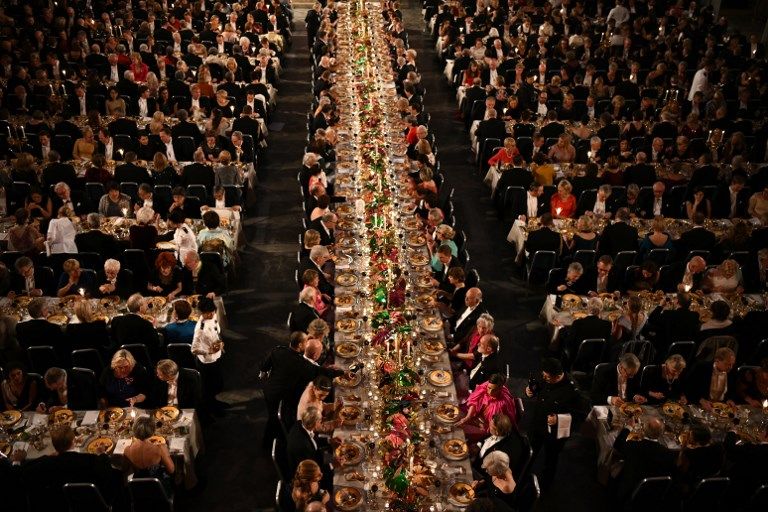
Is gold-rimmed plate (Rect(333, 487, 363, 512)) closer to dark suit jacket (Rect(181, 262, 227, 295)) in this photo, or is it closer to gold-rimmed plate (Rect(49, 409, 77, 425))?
gold-rimmed plate (Rect(49, 409, 77, 425))

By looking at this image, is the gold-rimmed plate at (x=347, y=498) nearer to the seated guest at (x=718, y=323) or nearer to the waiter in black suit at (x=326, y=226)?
the waiter in black suit at (x=326, y=226)

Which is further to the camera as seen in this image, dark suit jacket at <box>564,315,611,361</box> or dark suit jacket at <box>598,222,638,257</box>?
dark suit jacket at <box>598,222,638,257</box>

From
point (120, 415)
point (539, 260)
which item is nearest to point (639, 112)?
point (539, 260)

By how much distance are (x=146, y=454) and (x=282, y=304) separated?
4357 millimetres

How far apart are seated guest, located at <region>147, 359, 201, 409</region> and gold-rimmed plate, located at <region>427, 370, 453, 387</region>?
99.9 inches

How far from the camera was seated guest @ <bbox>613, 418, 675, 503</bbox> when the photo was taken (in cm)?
719

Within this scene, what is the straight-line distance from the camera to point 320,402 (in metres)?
7.58

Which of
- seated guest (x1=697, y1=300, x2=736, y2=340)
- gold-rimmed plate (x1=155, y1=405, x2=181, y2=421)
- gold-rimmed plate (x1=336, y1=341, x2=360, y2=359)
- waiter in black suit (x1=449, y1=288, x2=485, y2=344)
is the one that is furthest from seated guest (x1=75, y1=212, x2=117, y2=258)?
seated guest (x1=697, y1=300, x2=736, y2=340)

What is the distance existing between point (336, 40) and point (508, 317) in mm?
9888

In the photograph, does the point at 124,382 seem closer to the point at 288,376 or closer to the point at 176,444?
the point at 176,444

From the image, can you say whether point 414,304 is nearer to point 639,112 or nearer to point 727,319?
point 727,319

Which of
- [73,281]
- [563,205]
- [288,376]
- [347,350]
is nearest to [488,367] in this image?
[347,350]

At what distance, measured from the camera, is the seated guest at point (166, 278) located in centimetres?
966

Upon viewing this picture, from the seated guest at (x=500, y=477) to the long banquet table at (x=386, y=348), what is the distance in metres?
0.28
